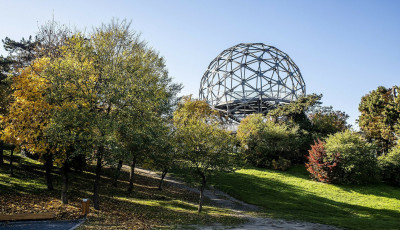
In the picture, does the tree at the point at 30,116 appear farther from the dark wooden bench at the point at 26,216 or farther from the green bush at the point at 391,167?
the green bush at the point at 391,167

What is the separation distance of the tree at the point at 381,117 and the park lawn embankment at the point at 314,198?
33.4ft

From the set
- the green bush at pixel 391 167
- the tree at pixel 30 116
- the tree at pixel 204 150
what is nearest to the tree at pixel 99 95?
the tree at pixel 30 116

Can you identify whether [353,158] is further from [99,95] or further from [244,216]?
[99,95]

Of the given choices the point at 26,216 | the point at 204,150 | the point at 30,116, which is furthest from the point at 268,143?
the point at 26,216

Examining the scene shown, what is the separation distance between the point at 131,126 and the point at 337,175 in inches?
911

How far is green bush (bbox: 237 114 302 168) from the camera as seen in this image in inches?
1247

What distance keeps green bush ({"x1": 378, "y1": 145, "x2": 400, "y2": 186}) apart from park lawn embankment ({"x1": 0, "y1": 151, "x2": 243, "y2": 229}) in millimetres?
22046

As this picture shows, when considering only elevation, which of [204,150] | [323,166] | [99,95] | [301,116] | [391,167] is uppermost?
[301,116]

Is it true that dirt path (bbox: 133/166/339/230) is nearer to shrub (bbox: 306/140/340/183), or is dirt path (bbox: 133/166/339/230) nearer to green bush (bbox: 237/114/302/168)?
green bush (bbox: 237/114/302/168)

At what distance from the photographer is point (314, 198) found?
21672mm

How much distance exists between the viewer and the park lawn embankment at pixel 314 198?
16453 millimetres

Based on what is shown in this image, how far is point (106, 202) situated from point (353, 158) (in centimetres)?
2472

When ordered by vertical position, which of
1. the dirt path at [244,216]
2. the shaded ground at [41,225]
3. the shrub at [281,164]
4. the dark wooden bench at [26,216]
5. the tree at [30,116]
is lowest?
the dirt path at [244,216]

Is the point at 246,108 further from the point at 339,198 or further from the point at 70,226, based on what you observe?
the point at 70,226
